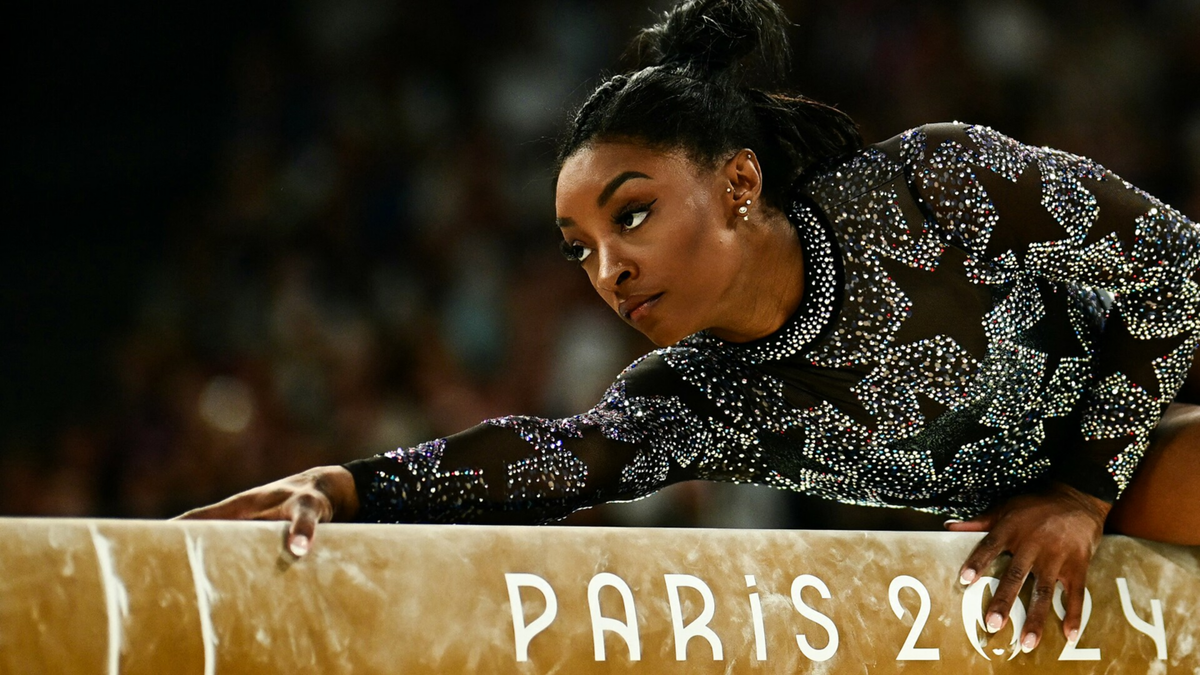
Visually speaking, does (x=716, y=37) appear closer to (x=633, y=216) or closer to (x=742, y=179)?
(x=742, y=179)

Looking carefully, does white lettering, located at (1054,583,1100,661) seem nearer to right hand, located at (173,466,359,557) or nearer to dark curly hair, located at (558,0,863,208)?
dark curly hair, located at (558,0,863,208)

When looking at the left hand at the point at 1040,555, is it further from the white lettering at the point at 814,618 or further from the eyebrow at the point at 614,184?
the eyebrow at the point at 614,184

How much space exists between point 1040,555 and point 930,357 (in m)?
0.31

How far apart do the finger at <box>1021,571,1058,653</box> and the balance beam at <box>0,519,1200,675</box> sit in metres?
0.01

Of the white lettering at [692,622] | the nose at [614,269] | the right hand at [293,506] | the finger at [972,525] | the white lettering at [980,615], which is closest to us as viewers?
the right hand at [293,506]

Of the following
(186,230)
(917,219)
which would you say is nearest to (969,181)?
(917,219)

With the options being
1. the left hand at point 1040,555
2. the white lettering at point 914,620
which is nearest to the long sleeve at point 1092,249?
the left hand at point 1040,555

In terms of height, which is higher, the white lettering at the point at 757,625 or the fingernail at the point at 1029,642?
the white lettering at the point at 757,625

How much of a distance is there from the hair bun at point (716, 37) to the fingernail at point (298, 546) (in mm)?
926

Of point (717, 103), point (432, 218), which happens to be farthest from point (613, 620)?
point (432, 218)

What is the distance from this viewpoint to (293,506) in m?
1.19

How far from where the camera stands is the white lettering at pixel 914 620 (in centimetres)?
134

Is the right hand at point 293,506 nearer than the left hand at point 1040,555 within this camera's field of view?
Yes

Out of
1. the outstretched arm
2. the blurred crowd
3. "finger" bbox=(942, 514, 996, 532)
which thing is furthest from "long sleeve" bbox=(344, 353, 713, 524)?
the blurred crowd
